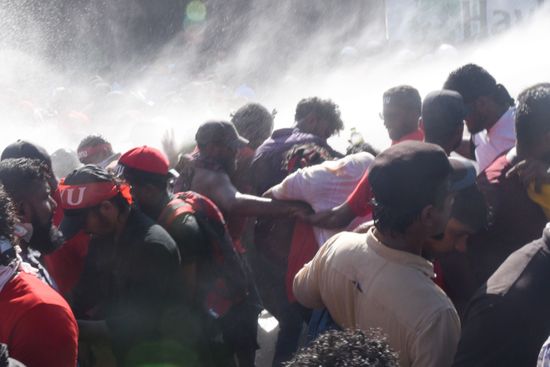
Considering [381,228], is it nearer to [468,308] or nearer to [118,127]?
[468,308]

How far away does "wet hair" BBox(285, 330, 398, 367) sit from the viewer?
167 cm

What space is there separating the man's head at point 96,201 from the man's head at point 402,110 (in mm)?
1693

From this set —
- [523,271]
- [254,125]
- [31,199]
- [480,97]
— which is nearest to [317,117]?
[254,125]

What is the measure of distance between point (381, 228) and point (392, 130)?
6.69 feet

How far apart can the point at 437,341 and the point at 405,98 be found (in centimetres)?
233

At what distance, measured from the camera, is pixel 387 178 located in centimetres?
242

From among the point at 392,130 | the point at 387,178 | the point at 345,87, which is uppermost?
the point at 387,178

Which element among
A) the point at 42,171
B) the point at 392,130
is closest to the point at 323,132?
the point at 392,130

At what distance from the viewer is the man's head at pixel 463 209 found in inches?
105

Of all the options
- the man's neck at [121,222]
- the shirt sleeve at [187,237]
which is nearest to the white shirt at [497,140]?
the shirt sleeve at [187,237]

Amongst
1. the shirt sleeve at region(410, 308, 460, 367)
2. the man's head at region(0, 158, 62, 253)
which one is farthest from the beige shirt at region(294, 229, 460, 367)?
the man's head at region(0, 158, 62, 253)

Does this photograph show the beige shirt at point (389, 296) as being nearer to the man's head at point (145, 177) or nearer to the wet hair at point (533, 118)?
the wet hair at point (533, 118)

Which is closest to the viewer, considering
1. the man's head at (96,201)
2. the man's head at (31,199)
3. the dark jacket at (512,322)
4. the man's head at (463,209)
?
the dark jacket at (512,322)

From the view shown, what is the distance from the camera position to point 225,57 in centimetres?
1661
